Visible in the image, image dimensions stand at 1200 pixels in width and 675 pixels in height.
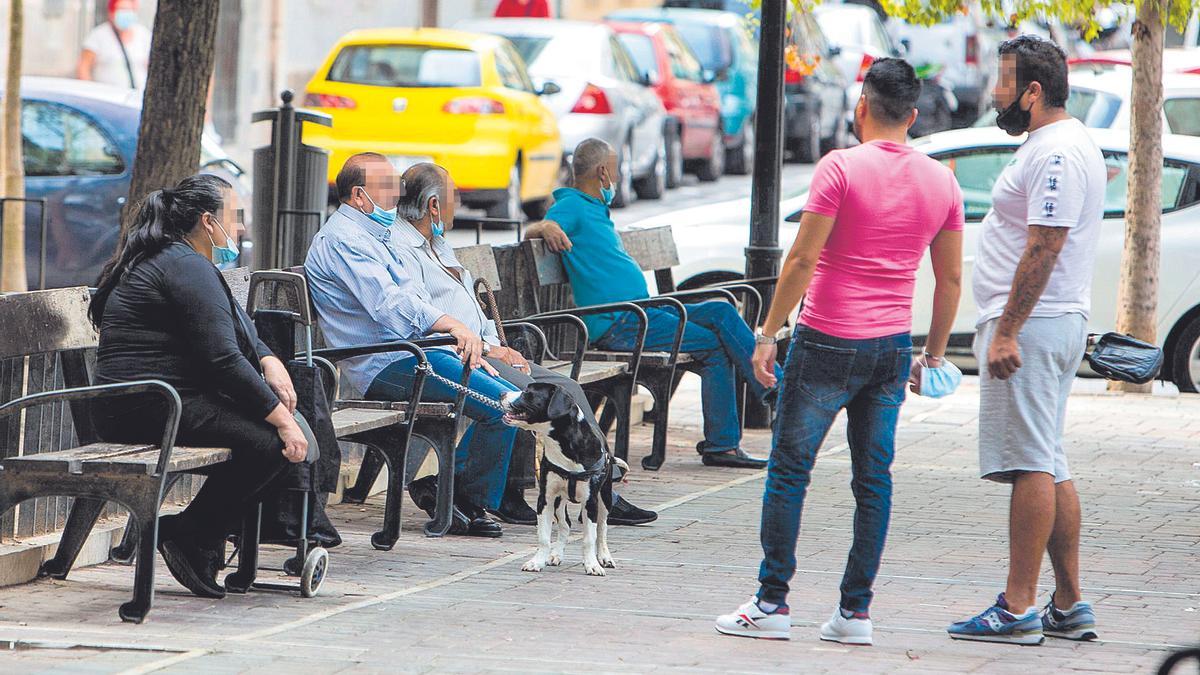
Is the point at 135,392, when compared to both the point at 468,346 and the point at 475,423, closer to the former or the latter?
the point at 468,346

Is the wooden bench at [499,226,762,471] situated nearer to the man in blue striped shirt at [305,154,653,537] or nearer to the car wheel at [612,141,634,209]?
the man in blue striped shirt at [305,154,653,537]

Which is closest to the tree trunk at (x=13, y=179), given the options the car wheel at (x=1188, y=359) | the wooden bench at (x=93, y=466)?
the wooden bench at (x=93, y=466)

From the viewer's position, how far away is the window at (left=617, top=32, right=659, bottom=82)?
25.3 m

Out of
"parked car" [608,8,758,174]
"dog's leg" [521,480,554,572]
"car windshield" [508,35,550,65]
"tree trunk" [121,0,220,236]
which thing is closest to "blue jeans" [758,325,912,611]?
"dog's leg" [521,480,554,572]

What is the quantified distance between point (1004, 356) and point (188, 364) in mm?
2506

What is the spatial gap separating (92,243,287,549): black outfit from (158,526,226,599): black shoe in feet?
0.86

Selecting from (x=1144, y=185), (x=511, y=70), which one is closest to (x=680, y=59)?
(x=511, y=70)

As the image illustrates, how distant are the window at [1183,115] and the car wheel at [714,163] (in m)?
9.76

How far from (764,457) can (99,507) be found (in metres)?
4.18

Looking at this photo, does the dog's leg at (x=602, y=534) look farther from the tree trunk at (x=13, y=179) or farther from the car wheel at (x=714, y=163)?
the car wheel at (x=714, y=163)

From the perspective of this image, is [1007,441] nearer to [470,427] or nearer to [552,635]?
[552,635]

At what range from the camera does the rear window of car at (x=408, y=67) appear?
19.9 metres

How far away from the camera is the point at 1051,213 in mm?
6238

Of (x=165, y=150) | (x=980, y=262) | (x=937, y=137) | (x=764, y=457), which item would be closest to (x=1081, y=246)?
(x=980, y=262)
